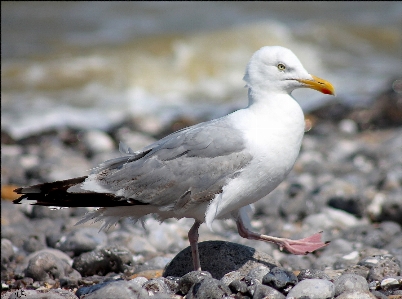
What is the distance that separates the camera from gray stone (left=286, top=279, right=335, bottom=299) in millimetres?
3676

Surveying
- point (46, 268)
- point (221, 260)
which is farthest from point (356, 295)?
point (46, 268)

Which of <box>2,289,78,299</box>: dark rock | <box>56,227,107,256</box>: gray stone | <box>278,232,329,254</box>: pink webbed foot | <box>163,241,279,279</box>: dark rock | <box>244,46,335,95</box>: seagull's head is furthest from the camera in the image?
<box>56,227,107,256</box>: gray stone

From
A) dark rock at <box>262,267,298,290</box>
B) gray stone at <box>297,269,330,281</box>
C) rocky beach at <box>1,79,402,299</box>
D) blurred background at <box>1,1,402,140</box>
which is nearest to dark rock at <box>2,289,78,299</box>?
rocky beach at <box>1,79,402,299</box>

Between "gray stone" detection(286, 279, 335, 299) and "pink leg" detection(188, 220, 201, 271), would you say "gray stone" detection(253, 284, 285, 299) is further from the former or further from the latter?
"pink leg" detection(188, 220, 201, 271)

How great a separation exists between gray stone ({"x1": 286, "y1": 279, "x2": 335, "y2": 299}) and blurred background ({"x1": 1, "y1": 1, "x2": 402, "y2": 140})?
8151 mm

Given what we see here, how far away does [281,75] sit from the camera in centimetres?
475

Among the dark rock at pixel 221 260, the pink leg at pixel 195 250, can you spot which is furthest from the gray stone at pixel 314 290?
the pink leg at pixel 195 250

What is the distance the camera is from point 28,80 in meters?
15.9

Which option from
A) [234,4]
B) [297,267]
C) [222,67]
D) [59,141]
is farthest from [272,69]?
[234,4]

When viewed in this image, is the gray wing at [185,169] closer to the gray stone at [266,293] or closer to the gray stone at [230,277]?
the gray stone at [230,277]

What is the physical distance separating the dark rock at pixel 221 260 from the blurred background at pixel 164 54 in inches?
279

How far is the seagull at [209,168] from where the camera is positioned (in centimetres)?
439

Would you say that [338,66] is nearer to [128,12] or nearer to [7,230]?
[128,12]

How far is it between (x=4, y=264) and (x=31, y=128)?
6.90 metres
